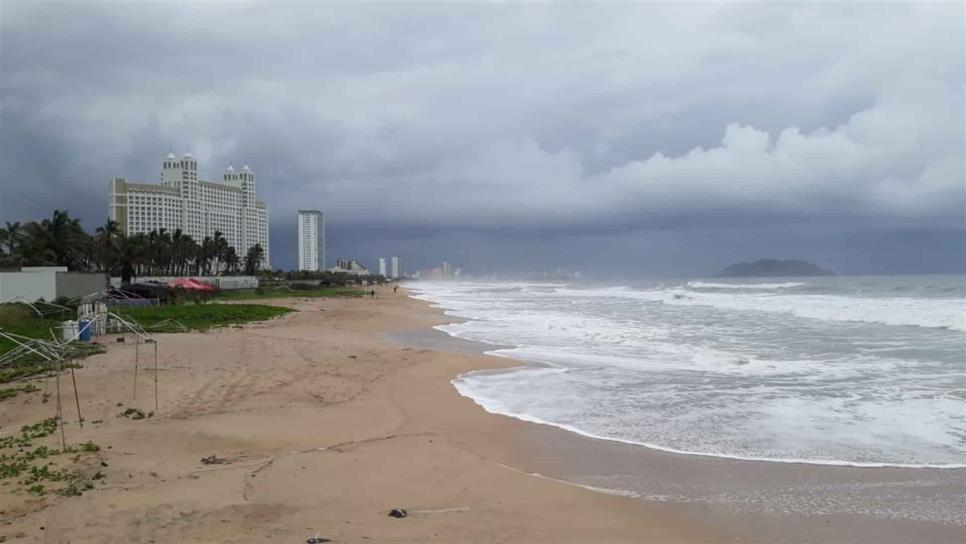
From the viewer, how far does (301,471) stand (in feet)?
21.1

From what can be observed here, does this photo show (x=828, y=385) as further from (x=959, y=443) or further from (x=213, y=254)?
(x=213, y=254)

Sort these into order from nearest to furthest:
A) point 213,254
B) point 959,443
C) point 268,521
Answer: point 268,521
point 959,443
point 213,254

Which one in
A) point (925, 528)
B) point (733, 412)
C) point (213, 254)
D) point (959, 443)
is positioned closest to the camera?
point (925, 528)

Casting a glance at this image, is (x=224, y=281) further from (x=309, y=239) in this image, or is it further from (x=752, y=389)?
(x=309, y=239)

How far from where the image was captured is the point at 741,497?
613 cm

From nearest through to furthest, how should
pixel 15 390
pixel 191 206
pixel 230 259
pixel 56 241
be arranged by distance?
pixel 15 390 → pixel 56 241 → pixel 230 259 → pixel 191 206

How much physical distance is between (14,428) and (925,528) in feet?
33.4

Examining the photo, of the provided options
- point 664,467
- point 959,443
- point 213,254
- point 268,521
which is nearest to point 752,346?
point 959,443

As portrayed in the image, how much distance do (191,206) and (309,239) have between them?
8285cm

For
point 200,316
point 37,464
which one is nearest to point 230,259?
point 200,316

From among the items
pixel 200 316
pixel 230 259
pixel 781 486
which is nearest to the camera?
pixel 781 486

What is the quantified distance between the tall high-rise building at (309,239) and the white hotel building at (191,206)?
5148 cm

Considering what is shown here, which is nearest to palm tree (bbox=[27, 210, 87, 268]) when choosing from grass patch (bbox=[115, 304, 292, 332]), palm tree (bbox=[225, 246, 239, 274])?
grass patch (bbox=[115, 304, 292, 332])

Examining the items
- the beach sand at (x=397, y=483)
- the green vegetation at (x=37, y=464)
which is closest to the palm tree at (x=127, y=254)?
the beach sand at (x=397, y=483)
